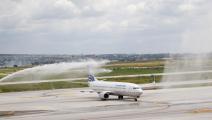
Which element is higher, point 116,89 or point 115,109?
point 116,89

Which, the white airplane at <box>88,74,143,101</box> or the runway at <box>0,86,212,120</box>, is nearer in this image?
the runway at <box>0,86,212,120</box>

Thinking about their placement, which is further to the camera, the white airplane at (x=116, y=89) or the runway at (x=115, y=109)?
the white airplane at (x=116, y=89)

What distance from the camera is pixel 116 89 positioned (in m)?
90.1

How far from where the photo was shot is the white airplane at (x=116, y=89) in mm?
87500

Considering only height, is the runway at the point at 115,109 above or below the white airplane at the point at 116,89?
below

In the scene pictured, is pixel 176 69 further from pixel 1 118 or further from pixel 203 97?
pixel 1 118

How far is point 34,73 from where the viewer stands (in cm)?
15112

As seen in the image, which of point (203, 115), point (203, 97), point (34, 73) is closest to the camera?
point (203, 115)

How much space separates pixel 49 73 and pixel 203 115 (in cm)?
10179

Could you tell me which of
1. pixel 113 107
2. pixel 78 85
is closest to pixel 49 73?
pixel 78 85

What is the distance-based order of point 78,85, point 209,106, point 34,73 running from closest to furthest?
point 209,106
point 78,85
point 34,73

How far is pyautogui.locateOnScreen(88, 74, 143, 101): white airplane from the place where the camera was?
8750cm

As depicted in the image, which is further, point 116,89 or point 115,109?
point 116,89

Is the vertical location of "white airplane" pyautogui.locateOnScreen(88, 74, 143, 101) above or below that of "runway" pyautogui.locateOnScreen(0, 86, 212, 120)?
above
